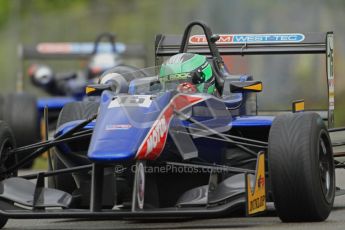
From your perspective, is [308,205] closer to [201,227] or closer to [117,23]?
[201,227]

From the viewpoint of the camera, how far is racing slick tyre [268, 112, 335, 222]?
286 inches

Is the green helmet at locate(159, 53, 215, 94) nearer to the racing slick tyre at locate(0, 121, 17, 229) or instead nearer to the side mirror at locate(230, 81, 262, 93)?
the side mirror at locate(230, 81, 262, 93)

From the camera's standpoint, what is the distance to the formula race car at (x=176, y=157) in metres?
7.19

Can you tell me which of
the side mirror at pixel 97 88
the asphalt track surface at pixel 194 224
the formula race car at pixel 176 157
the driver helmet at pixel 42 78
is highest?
the side mirror at pixel 97 88

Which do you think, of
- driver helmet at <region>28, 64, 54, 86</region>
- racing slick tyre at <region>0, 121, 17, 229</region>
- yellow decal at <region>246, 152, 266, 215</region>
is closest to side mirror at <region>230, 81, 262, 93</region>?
yellow decal at <region>246, 152, 266, 215</region>

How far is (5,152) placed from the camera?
805 centimetres

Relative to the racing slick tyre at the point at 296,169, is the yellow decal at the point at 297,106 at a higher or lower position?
higher

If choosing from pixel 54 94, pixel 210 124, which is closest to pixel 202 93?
pixel 210 124

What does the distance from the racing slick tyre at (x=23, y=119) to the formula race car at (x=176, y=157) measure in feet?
18.5

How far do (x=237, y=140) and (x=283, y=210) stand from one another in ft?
3.24

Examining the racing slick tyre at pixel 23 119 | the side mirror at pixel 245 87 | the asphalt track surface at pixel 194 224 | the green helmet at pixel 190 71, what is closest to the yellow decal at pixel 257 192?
the asphalt track surface at pixel 194 224

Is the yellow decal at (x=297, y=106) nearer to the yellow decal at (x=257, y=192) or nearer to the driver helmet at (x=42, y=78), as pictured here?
the yellow decal at (x=257, y=192)

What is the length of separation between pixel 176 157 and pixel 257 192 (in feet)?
2.31

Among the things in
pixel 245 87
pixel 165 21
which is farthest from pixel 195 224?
pixel 165 21
